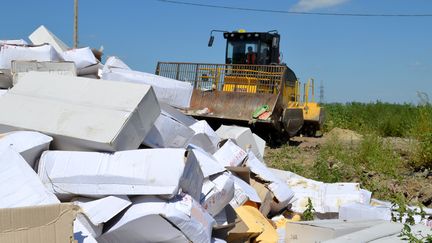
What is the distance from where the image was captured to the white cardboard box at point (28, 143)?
2.95 m

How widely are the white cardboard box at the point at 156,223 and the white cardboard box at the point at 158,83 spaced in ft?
4.45

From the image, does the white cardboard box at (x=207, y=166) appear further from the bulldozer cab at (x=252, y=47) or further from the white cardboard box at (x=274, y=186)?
the bulldozer cab at (x=252, y=47)

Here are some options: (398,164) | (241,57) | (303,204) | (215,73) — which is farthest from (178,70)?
(303,204)

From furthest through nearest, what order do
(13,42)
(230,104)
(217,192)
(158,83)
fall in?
(230,104) < (13,42) < (158,83) < (217,192)

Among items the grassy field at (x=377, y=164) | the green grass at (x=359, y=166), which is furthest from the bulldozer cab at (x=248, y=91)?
the green grass at (x=359, y=166)

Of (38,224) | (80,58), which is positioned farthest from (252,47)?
(38,224)

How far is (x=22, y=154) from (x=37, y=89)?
2.46 ft

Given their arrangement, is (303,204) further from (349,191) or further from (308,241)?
(308,241)

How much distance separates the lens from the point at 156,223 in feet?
9.29

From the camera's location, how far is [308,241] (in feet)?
10.6

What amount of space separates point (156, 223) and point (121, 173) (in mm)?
329

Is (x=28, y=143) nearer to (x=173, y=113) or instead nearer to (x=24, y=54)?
(x=173, y=113)

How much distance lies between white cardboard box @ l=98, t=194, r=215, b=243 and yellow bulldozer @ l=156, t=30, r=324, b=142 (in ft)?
22.5

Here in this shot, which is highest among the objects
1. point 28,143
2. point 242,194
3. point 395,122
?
point 28,143
